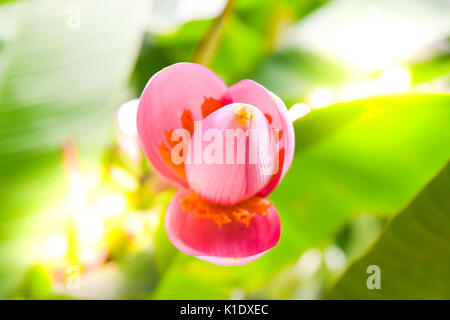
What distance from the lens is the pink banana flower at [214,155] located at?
0.27 metres

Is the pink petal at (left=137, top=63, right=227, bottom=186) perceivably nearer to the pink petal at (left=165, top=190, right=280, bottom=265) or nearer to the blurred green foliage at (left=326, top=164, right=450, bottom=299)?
the pink petal at (left=165, top=190, right=280, bottom=265)

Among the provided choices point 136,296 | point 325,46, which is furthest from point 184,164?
point 325,46

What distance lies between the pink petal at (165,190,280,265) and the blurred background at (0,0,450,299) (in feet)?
0.14

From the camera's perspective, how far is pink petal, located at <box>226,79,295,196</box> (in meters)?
0.27

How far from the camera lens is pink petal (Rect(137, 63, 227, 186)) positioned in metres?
0.27

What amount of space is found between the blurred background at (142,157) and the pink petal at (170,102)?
2.3 inches

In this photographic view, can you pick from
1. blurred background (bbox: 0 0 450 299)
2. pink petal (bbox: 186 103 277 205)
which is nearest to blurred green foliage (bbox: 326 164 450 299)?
blurred background (bbox: 0 0 450 299)

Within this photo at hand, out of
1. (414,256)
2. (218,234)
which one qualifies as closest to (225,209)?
(218,234)

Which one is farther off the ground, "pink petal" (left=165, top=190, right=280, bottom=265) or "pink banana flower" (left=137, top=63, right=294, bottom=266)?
"pink banana flower" (left=137, top=63, right=294, bottom=266)

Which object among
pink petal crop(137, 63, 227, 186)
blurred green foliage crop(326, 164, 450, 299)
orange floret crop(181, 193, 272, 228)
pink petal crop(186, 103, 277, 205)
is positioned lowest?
blurred green foliage crop(326, 164, 450, 299)

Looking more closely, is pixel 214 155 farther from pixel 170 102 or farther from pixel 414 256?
pixel 414 256

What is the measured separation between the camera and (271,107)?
28 centimetres

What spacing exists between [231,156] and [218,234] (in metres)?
0.06
